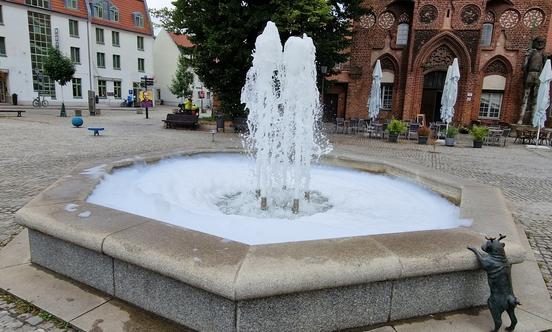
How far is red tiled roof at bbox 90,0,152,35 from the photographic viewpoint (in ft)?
146

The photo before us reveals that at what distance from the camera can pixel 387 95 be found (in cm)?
2639

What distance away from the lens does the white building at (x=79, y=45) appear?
3559 cm

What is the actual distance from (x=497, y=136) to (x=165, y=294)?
1973 cm

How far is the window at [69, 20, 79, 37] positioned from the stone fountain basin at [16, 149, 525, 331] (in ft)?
147

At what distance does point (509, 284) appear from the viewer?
9.19ft

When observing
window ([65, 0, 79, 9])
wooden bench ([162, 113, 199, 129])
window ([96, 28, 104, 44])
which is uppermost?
window ([65, 0, 79, 9])

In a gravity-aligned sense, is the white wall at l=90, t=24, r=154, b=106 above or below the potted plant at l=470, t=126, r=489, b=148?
above

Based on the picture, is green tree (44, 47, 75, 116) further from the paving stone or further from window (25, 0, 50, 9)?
the paving stone

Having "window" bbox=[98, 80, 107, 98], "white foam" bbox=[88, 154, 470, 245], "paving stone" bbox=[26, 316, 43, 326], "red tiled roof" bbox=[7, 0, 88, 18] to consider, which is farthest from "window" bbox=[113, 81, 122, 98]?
"paving stone" bbox=[26, 316, 43, 326]

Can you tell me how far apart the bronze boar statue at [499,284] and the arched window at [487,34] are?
1019 inches

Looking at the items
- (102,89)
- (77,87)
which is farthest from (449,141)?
(102,89)

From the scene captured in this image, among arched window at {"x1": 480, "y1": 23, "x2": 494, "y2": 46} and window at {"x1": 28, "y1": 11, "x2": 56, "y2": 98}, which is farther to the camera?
window at {"x1": 28, "y1": 11, "x2": 56, "y2": 98}

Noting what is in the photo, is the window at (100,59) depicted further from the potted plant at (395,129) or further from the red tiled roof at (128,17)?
the potted plant at (395,129)

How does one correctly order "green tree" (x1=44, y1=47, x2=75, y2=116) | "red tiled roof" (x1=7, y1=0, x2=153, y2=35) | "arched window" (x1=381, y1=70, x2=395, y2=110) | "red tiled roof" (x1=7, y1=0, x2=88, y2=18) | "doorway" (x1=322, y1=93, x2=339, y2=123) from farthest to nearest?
"red tiled roof" (x1=7, y1=0, x2=153, y2=35) → "red tiled roof" (x1=7, y1=0, x2=88, y2=18) → "green tree" (x1=44, y1=47, x2=75, y2=116) → "doorway" (x1=322, y1=93, x2=339, y2=123) → "arched window" (x1=381, y1=70, x2=395, y2=110)
